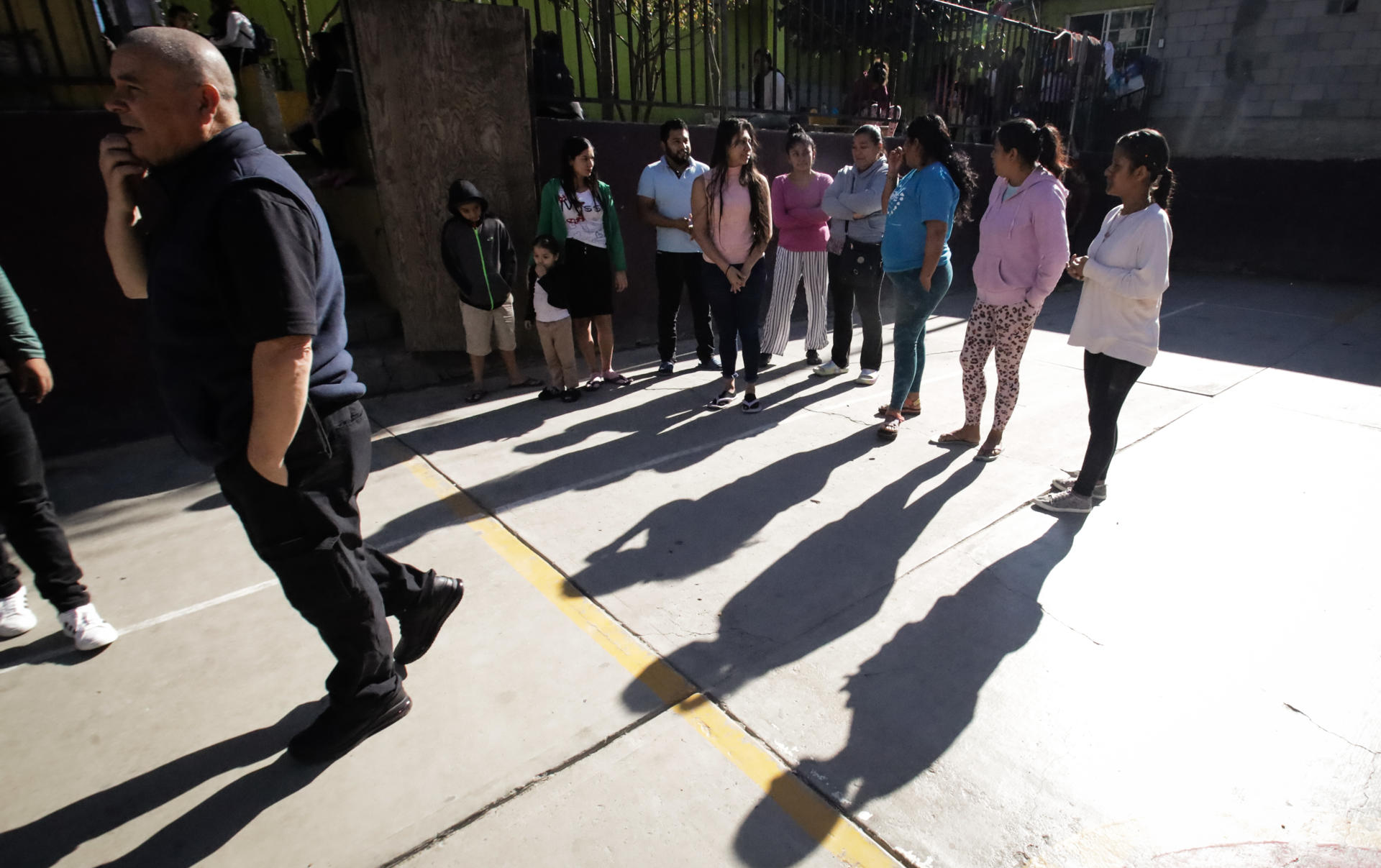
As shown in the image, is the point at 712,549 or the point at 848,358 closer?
the point at 712,549

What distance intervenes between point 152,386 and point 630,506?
11.7 feet

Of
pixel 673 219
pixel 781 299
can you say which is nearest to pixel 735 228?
pixel 673 219

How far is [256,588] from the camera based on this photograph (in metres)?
3.38

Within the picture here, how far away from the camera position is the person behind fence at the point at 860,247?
550cm

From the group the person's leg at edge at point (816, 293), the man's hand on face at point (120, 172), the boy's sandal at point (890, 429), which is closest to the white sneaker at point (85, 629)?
the man's hand on face at point (120, 172)

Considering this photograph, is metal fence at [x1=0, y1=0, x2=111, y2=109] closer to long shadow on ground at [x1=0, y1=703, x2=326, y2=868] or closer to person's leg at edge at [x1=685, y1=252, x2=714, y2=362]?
person's leg at edge at [x1=685, y1=252, x2=714, y2=362]

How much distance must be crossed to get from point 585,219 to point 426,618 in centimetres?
366

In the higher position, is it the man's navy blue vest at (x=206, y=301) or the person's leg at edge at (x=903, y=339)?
the man's navy blue vest at (x=206, y=301)

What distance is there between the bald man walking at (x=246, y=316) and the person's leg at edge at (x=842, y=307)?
449 cm

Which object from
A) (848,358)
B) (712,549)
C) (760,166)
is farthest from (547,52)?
(712,549)

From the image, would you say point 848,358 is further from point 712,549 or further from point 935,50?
point 935,50

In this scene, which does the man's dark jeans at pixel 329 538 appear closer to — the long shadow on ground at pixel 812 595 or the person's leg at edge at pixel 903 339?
the long shadow on ground at pixel 812 595

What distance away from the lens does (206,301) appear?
75.4 inches

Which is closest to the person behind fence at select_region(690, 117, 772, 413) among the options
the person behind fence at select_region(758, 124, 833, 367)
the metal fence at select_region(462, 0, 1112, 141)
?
the person behind fence at select_region(758, 124, 833, 367)
